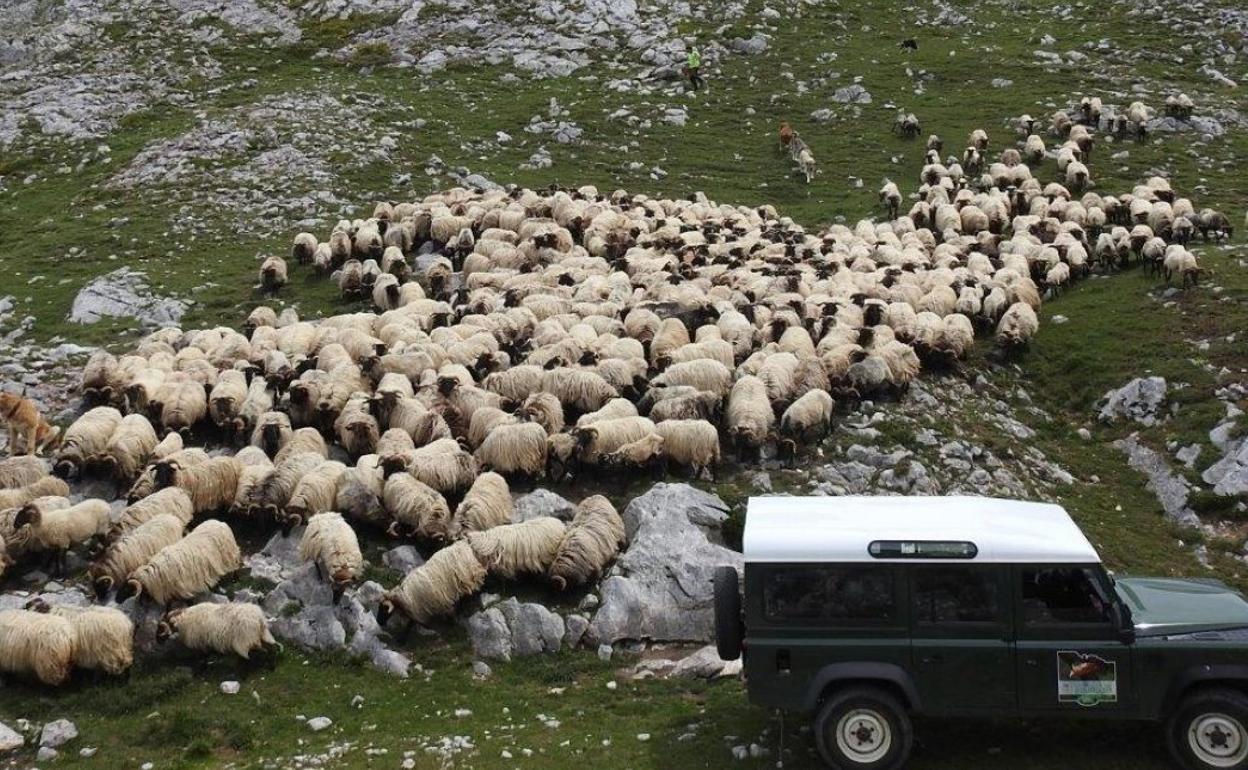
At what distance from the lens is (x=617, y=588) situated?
13.7 meters

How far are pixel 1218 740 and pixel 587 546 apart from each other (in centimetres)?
714

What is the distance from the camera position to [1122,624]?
993 centimetres

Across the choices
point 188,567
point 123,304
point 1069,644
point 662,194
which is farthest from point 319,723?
point 662,194

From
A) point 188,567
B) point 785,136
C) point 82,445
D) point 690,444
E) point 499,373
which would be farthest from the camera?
point 785,136

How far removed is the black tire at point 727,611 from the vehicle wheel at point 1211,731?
12.9 feet

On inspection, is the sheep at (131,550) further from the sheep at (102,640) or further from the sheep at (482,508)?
the sheep at (482,508)

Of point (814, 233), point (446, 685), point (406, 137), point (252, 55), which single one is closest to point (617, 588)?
point (446, 685)

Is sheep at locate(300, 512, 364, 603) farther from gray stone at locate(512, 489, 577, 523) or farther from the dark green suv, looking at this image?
the dark green suv

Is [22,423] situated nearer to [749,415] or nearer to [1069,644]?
[749,415]

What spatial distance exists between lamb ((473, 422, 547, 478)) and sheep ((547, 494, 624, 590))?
1865 mm

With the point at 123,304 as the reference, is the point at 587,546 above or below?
above

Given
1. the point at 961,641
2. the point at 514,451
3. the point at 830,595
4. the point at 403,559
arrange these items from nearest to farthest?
the point at 961,641 < the point at 830,595 < the point at 403,559 < the point at 514,451

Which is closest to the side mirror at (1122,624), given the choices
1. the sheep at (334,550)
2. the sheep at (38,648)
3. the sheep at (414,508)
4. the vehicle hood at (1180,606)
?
the vehicle hood at (1180,606)

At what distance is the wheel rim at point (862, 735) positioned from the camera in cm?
1005
